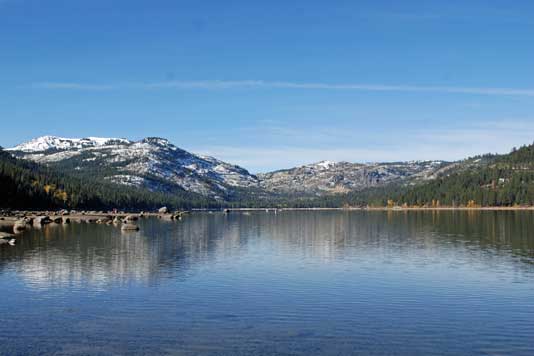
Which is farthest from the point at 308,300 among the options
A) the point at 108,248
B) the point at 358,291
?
the point at 108,248

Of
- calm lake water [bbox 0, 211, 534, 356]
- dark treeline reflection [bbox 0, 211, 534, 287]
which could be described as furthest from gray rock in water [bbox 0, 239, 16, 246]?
calm lake water [bbox 0, 211, 534, 356]

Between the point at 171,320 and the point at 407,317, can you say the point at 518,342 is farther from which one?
the point at 171,320

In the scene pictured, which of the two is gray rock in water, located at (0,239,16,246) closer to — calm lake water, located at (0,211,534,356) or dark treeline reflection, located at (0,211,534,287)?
dark treeline reflection, located at (0,211,534,287)

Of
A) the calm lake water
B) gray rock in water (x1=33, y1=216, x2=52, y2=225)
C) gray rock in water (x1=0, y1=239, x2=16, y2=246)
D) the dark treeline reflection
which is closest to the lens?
the calm lake water

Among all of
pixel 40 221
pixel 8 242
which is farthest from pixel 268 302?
pixel 40 221

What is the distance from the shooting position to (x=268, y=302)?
49.9 metres

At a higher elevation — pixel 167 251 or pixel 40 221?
pixel 40 221

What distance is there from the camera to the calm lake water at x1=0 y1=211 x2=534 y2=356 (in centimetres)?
Answer: 3669

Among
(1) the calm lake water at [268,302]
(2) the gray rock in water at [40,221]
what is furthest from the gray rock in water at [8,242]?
(2) the gray rock in water at [40,221]

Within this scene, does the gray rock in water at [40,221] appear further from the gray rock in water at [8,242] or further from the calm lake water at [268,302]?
the calm lake water at [268,302]

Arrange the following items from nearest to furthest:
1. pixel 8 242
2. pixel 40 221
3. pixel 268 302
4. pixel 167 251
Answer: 1. pixel 268 302
2. pixel 167 251
3. pixel 8 242
4. pixel 40 221

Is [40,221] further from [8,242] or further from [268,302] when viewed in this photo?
[268,302]

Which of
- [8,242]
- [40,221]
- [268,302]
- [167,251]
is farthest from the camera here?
[40,221]

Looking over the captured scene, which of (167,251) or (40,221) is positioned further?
(40,221)
